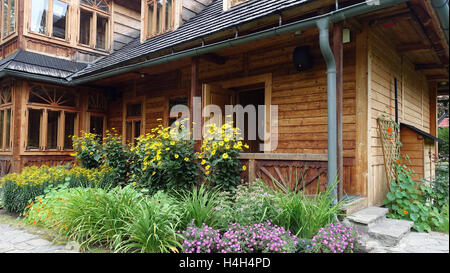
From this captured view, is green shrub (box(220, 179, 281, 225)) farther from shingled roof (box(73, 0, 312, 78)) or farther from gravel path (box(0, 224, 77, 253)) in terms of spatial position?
shingled roof (box(73, 0, 312, 78))

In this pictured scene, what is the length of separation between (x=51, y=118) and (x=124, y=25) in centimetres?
412

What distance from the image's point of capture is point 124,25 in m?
10.2

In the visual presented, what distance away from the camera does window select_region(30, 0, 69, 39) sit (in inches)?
316

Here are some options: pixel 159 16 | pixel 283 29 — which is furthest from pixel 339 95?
pixel 159 16

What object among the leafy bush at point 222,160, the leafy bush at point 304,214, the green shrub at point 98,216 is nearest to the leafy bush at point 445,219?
the leafy bush at point 304,214

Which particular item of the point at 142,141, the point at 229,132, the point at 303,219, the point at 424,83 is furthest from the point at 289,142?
the point at 424,83

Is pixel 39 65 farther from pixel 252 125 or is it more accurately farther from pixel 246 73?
pixel 252 125

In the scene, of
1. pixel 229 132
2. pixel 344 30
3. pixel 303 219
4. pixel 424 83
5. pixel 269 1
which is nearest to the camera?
pixel 303 219

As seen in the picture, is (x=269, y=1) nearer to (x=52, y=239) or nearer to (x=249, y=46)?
(x=249, y=46)

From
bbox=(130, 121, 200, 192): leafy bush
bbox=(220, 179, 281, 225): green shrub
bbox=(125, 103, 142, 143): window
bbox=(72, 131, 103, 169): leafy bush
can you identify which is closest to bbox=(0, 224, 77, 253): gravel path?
bbox=(130, 121, 200, 192): leafy bush

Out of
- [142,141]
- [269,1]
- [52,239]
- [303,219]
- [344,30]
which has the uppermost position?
[269,1]

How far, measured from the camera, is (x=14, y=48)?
807 centimetres

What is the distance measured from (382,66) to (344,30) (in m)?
1.13

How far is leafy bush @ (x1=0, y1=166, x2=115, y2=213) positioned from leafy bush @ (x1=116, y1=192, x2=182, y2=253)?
1762mm
